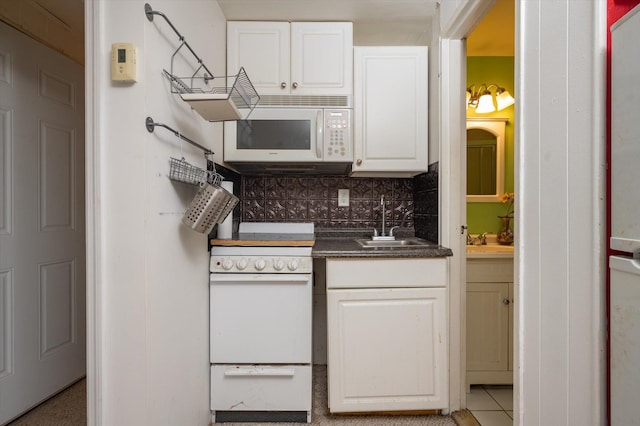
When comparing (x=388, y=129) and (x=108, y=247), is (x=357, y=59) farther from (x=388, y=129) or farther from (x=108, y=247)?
(x=108, y=247)

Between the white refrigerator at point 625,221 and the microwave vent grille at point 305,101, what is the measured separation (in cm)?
137

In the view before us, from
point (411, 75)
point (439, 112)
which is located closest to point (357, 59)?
point (411, 75)

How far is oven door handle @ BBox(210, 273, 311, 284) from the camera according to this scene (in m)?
1.71

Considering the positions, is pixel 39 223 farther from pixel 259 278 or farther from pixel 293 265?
pixel 293 265

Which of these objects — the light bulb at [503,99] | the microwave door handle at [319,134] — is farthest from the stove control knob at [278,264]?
the light bulb at [503,99]

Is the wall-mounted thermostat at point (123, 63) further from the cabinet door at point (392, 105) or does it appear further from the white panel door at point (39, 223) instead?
the cabinet door at point (392, 105)

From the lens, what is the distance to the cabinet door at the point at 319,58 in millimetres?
1996

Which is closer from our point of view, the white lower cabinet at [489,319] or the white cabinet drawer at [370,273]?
the white cabinet drawer at [370,273]

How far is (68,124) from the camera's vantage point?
2.01 m

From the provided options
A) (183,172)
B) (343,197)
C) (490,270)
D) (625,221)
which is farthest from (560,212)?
(343,197)

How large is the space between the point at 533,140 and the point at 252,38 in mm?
1658

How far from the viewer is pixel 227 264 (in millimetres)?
1714

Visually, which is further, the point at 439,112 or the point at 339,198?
the point at 339,198

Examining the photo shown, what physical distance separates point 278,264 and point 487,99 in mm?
1966
